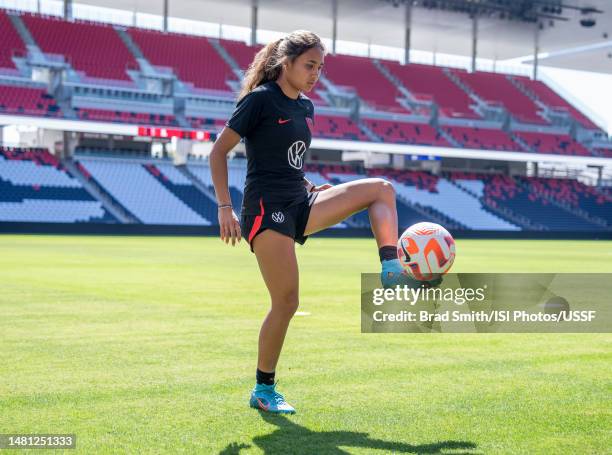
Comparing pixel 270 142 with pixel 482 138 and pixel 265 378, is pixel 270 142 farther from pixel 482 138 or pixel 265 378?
pixel 482 138

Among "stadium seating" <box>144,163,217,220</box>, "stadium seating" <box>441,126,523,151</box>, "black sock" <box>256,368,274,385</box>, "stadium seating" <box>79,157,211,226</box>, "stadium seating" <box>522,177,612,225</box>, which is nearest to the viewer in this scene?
"black sock" <box>256,368,274,385</box>

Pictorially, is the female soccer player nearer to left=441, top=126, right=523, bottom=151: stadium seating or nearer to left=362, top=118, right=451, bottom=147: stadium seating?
left=362, top=118, right=451, bottom=147: stadium seating

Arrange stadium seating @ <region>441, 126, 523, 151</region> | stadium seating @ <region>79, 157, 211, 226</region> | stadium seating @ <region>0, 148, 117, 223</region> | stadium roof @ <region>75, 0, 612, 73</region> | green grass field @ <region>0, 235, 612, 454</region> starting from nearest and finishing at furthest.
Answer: green grass field @ <region>0, 235, 612, 454</region> < stadium seating @ <region>0, 148, 117, 223</region> < stadium seating @ <region>79, 157, 211, 226</region> < stadium roof @ <region>75, 0, 612, 73</region> < stadium seating @ <region>441, 126, 523, 151</region>

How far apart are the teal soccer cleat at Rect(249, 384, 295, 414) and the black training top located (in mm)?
1115

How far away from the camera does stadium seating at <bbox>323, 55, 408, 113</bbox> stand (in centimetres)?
5266

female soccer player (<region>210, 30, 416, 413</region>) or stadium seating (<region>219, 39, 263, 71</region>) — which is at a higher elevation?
stadium seating (<region>219, 39, 263, 71</region>)

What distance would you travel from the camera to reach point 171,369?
6180 millimetres

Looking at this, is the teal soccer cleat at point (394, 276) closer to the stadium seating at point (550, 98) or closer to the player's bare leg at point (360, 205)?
the player's bare leg at point (360, 205)

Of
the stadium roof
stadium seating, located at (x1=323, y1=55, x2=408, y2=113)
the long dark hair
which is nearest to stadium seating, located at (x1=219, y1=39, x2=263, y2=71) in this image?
the stadium roof

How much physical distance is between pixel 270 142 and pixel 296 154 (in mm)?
195

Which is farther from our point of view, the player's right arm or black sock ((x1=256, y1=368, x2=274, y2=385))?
black sock ((x1=256, y1=368, x2=274, y2=385))

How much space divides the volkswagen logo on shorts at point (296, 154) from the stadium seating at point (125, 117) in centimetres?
3924

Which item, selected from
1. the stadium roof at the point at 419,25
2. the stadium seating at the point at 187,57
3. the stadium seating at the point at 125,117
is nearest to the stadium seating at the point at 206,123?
the stadium seating at the point at 125,117

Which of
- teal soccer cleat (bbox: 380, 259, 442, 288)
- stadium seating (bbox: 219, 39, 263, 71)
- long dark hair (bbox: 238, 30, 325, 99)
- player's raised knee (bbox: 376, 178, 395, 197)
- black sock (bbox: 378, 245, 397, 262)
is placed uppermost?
stadium seating (bbox: 219, 39, 263, 71)
